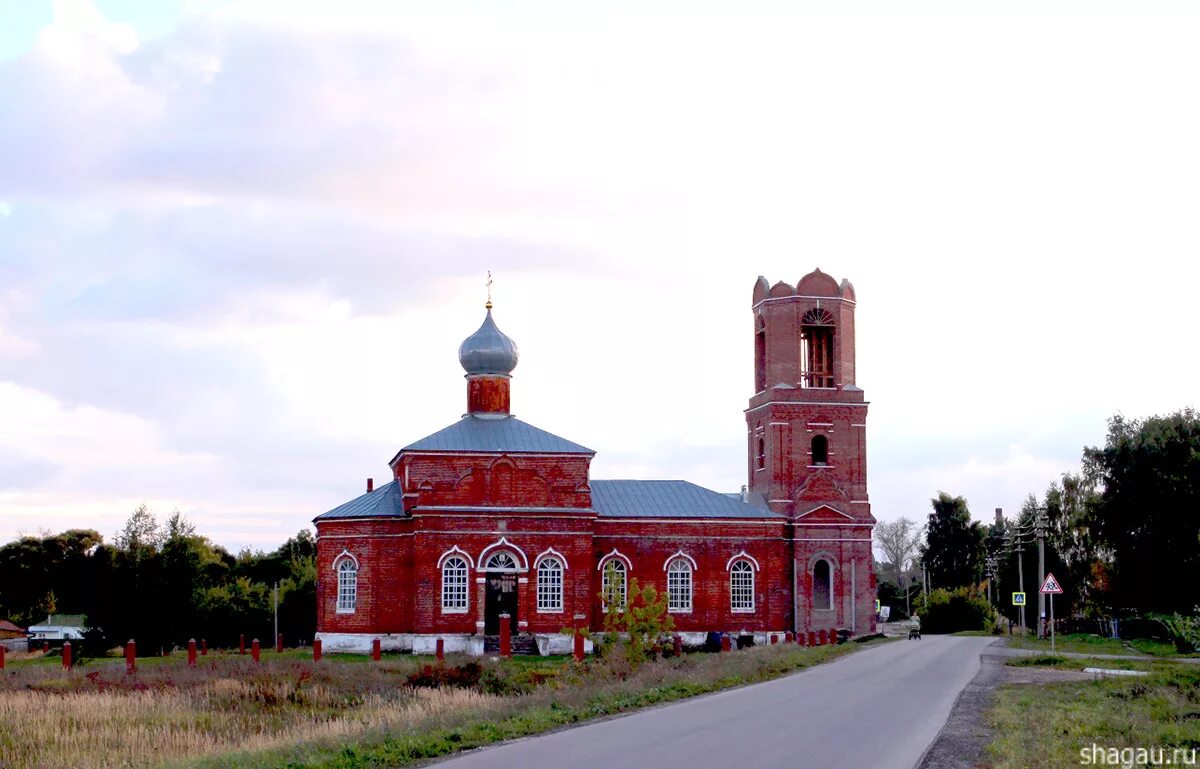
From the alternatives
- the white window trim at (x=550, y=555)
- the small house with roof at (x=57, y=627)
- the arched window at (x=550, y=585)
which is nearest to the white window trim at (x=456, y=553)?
the white window trim at (x=550, y=555)

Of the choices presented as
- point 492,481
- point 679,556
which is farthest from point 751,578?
point 492,481

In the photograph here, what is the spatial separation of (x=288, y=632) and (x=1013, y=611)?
37835 millimetres

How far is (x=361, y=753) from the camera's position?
16312 millimetres

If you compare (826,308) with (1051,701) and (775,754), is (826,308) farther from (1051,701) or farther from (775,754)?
(775,754)

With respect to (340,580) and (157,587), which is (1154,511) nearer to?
(340,580)

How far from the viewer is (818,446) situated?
5519cm

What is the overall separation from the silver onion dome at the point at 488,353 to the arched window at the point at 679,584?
385 inches

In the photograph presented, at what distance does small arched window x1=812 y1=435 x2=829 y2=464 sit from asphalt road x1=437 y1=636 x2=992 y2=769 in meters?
27.5

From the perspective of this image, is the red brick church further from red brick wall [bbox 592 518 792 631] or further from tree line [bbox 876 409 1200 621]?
tree line [bbox 876 409 1200 621]

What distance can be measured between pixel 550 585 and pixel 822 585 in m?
12.5

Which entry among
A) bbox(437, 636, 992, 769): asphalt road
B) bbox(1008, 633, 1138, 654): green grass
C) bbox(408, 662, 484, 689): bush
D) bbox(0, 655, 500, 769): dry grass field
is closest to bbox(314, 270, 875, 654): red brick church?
bbox(1008, 633, 1138, 654): green grass

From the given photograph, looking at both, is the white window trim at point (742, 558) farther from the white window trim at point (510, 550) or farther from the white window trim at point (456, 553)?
the white window trim at point (456, 553)

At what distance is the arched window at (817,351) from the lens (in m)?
55.1

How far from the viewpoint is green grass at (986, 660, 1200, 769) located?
53.3 feet
